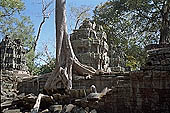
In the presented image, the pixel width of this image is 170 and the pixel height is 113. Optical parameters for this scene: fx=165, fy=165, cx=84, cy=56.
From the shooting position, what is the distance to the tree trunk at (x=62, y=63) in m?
7.63

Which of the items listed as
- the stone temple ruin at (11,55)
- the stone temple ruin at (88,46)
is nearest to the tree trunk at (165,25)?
the stone temple ruin at (88,46)

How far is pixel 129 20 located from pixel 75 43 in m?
6.22

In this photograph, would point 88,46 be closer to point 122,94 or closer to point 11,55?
point 11,55

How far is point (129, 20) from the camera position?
1430 cm

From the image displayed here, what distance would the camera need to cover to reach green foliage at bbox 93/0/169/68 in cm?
A: 1275

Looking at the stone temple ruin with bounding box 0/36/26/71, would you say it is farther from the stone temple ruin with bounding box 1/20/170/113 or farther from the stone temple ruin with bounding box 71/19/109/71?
the stone temple ruin with bounding box 71/19/109/71

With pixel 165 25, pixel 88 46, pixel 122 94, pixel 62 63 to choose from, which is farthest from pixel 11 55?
pixel 165 25

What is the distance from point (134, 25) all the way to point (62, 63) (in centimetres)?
804

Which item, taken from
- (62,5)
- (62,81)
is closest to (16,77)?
(62,81)

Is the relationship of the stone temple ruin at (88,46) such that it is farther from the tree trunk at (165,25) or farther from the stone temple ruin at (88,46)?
the tree trunk at (165,25)

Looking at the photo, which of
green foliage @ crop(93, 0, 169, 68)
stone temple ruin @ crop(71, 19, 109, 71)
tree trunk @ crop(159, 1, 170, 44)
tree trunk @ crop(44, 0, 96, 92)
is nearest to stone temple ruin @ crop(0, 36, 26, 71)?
stone temple ruin @ crop(71, 19, 109, 71)

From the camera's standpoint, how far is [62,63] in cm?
828

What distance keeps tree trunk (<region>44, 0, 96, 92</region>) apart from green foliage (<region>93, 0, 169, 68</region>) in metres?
6.26

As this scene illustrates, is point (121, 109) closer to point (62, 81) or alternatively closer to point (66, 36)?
point (62, 81)
